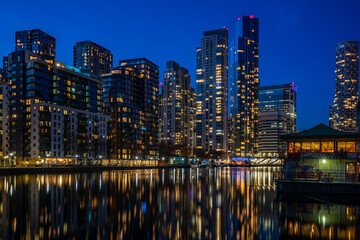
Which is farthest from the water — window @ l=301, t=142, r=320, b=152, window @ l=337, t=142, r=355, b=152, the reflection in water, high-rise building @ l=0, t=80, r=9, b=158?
high-rise building @ l=0, t=80, r=9, b=158

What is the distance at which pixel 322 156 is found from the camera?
53844 millimetres

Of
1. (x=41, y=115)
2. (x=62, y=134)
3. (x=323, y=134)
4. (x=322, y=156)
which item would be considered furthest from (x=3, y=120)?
(x=322, y=156)

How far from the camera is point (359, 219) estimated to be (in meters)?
31.3

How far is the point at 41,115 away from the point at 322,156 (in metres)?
137

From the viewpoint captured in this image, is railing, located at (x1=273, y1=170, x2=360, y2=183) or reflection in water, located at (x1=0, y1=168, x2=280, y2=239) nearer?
reflection in water, located at (x1=0, y1=168, x2=280, y2=239)

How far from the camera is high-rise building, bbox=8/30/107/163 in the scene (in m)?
162

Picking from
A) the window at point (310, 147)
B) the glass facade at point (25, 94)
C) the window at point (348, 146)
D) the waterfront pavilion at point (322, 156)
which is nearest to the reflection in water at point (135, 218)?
the waterfront pavilion at point (322, 156)

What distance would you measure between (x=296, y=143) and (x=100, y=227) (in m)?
39.9

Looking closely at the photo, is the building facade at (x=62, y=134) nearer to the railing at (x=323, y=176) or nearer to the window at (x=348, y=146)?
the railing at (x=323, y=176)

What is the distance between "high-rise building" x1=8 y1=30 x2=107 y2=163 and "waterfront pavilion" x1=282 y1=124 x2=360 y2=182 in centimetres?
12964

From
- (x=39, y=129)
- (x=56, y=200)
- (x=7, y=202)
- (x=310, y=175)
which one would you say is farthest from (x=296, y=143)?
(x=39, y=129)

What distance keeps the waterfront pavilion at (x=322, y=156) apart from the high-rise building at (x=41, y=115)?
129639 mm

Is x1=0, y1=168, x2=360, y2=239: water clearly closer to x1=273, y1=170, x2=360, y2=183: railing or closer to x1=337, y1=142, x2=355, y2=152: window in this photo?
x1=273, y1=170, x2=360, y2=183: railing

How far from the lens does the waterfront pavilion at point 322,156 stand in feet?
173
